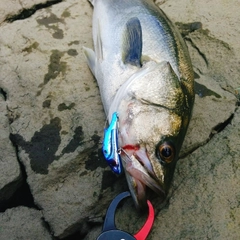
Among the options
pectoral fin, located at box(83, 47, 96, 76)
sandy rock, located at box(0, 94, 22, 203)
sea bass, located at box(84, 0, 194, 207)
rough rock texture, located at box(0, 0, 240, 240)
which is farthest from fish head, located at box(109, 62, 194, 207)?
sandy rock, located at box(0, 94, 22, 203)

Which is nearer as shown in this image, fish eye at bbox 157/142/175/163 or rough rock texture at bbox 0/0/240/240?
fish eye at bbox 157/142/175/163

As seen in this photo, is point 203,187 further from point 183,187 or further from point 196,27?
point 196,27

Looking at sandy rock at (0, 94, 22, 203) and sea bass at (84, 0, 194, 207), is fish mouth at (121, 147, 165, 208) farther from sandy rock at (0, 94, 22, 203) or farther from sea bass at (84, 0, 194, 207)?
sandy rock at (0, 94, 22, 203)

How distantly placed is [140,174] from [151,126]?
0.33m

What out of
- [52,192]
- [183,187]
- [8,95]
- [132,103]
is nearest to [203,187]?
[183,187]

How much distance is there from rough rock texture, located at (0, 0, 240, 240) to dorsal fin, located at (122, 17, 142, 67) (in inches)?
20.1

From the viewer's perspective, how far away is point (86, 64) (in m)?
3.93

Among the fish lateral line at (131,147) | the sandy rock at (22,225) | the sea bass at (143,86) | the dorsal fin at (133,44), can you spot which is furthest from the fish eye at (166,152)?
the sandy rock at (22,225)

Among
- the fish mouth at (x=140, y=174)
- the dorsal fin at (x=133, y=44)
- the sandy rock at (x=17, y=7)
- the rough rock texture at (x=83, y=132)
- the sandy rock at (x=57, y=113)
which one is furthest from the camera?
the sandy rock at (x=17, y=7)

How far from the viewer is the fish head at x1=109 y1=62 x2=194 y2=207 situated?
277cm

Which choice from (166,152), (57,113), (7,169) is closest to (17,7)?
(57,113)

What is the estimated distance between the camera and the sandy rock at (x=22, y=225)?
2.99m

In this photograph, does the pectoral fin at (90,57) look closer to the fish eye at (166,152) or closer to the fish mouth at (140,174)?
the fish mouth at (140,174)

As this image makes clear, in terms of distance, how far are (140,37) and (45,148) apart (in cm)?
113
